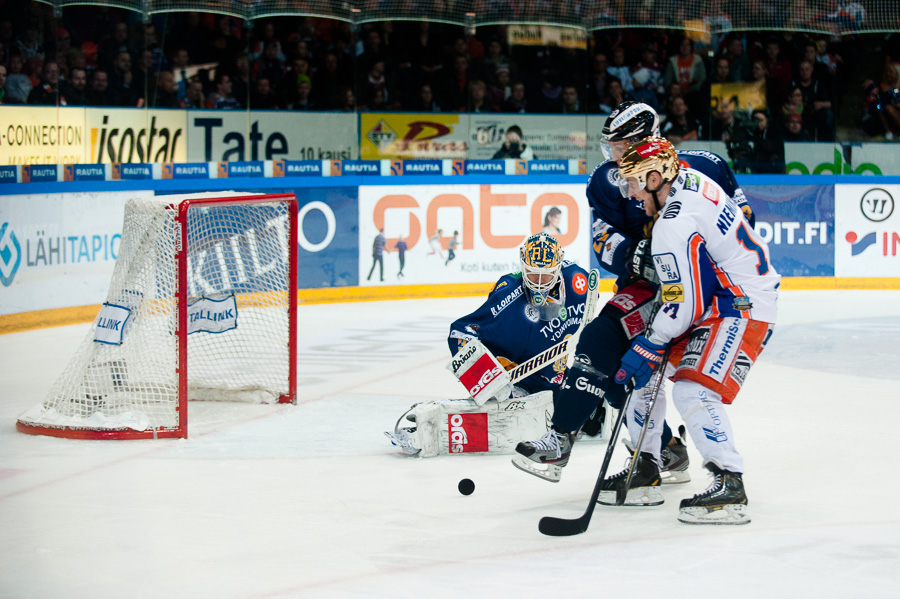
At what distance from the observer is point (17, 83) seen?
9062 millimetres

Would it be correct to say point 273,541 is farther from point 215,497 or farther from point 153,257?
point 153,257

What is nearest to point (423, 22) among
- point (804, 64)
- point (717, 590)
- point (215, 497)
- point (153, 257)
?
point (804, 64)

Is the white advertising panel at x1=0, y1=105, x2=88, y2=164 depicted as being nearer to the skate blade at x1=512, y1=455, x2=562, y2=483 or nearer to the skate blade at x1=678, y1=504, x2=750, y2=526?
the skate blade at x1=512, y1=455, x2=562, y2=483

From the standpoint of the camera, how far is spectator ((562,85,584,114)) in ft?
38.9

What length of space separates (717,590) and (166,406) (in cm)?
276

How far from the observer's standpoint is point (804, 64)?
1200 cm

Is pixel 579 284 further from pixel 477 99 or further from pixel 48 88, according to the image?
pixel 477 99

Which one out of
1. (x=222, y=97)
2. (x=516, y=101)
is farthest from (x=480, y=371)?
(x=516, y=101)

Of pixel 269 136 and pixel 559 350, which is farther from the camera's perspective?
pixel 269 136

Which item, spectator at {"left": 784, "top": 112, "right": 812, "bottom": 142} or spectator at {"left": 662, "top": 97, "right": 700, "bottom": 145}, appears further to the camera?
spectator at {"left": 662, "top": 97, "right": 700, "bottom": 145}

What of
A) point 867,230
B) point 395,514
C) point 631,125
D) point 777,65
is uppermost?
point 777,65

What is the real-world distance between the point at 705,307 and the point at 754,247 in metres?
0.25

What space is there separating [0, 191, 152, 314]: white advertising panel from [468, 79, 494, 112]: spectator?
13.0ft

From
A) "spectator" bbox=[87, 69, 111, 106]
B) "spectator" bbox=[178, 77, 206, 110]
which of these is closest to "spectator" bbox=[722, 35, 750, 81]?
"spectator" bbox=[178, 77, 206, 110]
